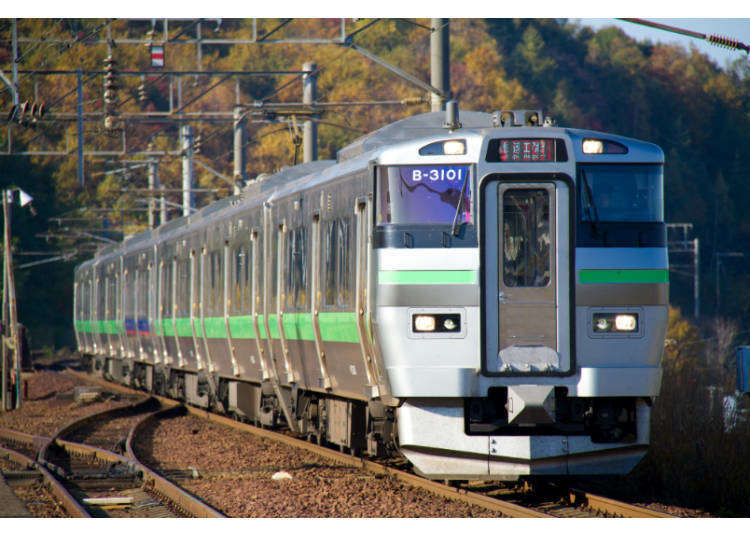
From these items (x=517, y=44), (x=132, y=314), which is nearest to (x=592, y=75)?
(x=517, y=44)

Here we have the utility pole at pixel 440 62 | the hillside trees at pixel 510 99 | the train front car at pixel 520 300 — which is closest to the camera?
the train front car at pixel 520 300

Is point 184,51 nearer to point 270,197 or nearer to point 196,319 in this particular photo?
point 196,319

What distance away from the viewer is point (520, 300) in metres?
9.95

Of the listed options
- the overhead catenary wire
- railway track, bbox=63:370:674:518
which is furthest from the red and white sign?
the overhead catenary wire

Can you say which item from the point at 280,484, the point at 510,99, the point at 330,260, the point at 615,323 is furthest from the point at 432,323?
the point at 510,99

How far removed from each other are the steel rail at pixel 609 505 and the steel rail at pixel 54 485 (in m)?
3.91

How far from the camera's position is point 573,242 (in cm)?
992

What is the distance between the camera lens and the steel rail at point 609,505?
9.21 m

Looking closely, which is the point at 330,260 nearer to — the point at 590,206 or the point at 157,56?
the point at 590,206

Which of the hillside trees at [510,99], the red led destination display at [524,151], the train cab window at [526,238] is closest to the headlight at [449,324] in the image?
the train cab window at [526,238]

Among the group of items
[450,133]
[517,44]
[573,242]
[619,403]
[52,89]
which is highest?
[517,44]

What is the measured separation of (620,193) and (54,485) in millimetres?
6093

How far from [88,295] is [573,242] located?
91.1 feet

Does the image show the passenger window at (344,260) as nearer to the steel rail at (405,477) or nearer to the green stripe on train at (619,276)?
the steel rail at (405,477)
